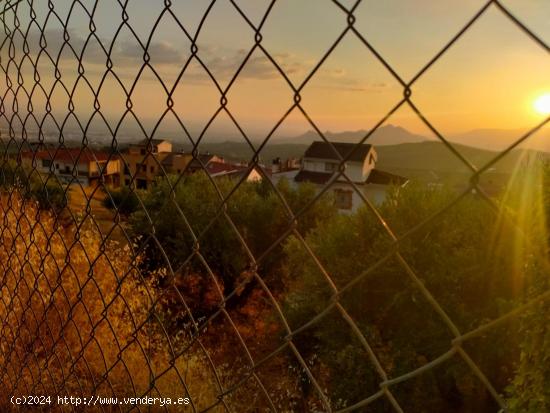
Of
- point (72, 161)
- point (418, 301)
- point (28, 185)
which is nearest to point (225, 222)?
point (418, 301)

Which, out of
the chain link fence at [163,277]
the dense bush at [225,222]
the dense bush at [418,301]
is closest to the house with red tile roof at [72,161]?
the chain link fence at [163,277]

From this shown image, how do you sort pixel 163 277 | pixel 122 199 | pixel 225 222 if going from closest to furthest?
1. pixel 122 199
2. pixel 163 277
3. pixel 225 222

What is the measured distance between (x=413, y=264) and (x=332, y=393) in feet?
7.74

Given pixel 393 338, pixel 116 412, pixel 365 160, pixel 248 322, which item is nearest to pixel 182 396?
pixel 116 412

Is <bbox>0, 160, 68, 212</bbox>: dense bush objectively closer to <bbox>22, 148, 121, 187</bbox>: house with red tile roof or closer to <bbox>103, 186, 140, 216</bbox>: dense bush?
<bbox>22, 148, 121, 187</bbox>: house with red tile roof

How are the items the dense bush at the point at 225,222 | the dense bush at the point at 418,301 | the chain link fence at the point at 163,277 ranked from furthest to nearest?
the dense bush at the point at 225,222, the dense bush at the point at 418,301, the chain link fence at the point at 163,277

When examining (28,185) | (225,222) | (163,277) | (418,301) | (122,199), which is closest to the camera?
(122,199)

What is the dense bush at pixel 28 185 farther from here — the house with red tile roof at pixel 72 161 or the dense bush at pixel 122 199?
the dense bush at pixel 122 199

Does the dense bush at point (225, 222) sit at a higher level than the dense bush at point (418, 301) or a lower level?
higher

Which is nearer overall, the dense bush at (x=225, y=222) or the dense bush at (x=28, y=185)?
the dense bush at (x=28, y=185)

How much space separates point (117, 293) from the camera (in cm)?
131

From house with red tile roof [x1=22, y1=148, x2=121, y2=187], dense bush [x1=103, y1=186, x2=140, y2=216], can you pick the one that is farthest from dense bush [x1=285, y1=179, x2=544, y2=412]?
house with red tile roof [x1=22, y1=148, x2=121, y2=187]

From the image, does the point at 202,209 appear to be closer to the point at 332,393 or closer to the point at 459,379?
the point at 332,393

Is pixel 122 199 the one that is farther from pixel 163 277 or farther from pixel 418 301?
pixel 418 301
